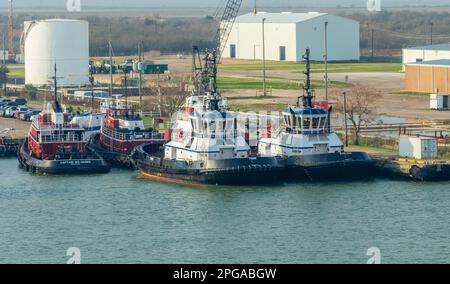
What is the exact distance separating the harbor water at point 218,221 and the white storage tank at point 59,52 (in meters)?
35.6

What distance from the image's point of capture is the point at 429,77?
6638 centimetres

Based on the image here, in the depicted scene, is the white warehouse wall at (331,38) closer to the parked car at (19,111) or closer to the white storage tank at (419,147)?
the parked car at (19,111)

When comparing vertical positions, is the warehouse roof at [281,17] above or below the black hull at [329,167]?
above

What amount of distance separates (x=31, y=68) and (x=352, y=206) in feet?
152

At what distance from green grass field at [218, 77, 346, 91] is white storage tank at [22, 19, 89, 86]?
8.75 meters

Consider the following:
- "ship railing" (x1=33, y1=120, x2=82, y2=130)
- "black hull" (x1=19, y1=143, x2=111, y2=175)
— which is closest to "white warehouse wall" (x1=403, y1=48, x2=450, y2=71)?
"ship railing" (x1=33, y1=120, x2=82, y2=130)

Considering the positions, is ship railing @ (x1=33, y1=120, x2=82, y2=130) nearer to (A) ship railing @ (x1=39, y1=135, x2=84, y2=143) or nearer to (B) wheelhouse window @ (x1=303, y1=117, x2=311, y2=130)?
(A) ship railing @ (x1=39, y1=135, x2=84, y2=143)

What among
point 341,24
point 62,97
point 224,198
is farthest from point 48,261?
point 341,24

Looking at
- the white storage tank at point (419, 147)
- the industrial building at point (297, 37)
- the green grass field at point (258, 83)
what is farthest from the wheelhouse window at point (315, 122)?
the industrial building at point (297, 37)

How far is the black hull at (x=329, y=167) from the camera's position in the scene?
1663 inches

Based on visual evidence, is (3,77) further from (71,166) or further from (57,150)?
(71,166)
